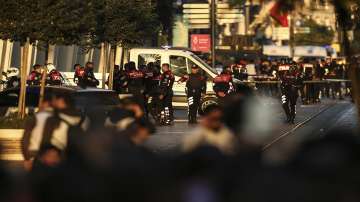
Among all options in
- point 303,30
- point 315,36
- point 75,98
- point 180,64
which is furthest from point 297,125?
point 315,36


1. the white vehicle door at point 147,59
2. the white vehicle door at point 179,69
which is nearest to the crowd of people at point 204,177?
the white vehicle door at point 179,69

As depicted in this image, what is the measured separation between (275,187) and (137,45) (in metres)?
28.3

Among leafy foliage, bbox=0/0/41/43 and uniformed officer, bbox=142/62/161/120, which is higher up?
leafy foliage, bbox=0/0/41/43

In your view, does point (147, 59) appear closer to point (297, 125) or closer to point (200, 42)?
point (297, 125)

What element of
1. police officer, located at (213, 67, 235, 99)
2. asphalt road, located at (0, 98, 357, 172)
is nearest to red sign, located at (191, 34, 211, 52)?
asphalt road, located at (0, 98, 357, 172)

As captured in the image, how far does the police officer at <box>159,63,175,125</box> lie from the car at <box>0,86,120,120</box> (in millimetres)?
3929

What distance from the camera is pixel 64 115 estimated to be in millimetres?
13188

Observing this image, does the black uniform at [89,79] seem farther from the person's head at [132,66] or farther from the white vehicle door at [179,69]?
the white vehicle door at [179,69]

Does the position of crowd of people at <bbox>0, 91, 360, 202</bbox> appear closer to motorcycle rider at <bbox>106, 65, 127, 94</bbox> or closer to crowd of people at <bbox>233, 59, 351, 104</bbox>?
motorcycle rider at <bbox>106, 65, 127, 94</bbox>

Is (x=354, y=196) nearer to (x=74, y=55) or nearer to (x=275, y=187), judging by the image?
(x=275, y=187)

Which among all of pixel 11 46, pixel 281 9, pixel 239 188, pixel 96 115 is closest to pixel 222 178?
pixel 239 188

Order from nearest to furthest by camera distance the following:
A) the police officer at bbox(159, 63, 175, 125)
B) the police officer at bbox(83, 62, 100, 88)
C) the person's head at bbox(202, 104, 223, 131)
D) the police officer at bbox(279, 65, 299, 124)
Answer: the person's head at bbox(202, 104, 223, 131), the police officer at bbox(159, 63, 175, 125), the police officer at bbox(83, 62, 100, 88), the police officer at bbox(279, 65, 299, 124)

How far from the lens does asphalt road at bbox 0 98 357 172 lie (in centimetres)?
2067

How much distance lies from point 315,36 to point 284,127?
77.5 metres
